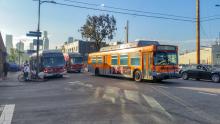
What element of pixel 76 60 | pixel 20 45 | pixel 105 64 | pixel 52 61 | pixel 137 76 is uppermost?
pixel 20 45

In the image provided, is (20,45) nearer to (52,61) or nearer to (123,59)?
(52,61)

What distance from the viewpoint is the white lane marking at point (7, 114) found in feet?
30.2

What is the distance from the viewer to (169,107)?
1129cm

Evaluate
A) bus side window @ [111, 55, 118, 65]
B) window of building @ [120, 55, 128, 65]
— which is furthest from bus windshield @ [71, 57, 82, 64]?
window of building @ [120, 55, 128, 65]

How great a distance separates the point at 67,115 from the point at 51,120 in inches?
32.7

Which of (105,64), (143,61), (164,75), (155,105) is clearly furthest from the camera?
(105,64)

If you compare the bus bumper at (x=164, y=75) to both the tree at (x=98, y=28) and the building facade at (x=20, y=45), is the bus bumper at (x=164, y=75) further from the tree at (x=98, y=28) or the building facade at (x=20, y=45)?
the building facade at (x=20, y=45)

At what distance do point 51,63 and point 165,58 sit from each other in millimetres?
12438

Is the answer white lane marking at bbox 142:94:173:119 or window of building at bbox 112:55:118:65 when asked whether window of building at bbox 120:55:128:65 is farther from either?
white lane marking at bbox 142:94:173:119

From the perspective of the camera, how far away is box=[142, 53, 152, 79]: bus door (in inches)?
886

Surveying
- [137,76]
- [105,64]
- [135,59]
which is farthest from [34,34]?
[137,76]

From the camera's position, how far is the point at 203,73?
87.2 feet

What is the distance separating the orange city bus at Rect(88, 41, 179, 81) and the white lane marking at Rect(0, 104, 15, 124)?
1209 centimetres

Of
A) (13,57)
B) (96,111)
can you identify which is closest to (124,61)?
(96,111)
